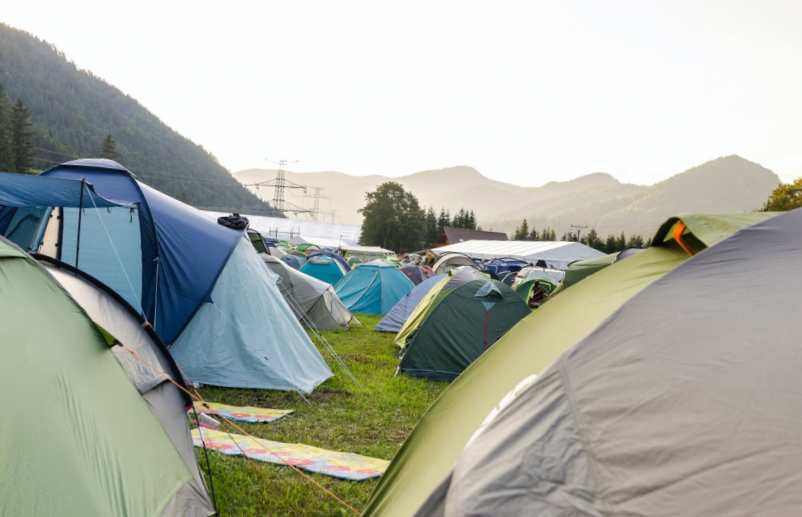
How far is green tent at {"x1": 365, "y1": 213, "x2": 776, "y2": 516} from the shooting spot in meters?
2.81

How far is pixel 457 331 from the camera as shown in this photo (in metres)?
8.79

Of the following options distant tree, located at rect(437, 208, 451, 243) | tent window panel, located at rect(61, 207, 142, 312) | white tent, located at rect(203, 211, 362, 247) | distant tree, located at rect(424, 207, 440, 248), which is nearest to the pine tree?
distant tree, located at rect(437, 208, 451, 243)

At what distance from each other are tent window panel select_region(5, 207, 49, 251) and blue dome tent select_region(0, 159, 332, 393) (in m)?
0.80

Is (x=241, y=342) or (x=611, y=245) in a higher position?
(x=611, y=245)

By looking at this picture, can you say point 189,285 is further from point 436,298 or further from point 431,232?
point 431,232

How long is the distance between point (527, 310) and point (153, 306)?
212 inches

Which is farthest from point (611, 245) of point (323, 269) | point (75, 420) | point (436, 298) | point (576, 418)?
point (75, 420)

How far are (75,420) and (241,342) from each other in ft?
14.6

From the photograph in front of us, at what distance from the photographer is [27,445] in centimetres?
239

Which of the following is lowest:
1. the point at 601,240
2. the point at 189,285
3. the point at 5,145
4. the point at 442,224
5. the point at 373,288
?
the point at 373,288

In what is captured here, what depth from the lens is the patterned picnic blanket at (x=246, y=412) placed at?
5904mm

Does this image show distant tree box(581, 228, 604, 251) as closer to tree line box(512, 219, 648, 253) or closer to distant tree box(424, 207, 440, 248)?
tree line box(512, 219, 648, 253)

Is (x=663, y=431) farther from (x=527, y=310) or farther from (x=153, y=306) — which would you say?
(x=527, y=310)

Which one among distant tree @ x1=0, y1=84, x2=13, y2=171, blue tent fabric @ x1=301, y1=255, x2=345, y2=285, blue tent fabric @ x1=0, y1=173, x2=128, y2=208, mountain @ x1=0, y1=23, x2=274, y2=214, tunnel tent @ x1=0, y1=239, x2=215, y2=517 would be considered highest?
mountain @ x1=0, y1=23, x2=274, y2=214
